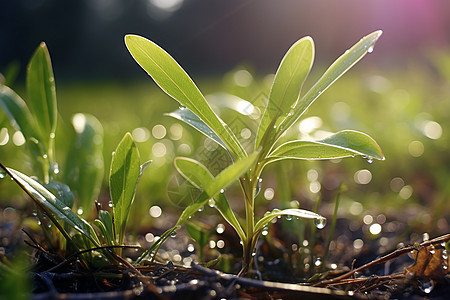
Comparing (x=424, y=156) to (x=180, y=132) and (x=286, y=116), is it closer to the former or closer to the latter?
(x=180, y=132)

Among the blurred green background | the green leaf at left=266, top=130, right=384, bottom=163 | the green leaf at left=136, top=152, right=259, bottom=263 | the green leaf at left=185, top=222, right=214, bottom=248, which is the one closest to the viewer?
the green leaf at left=136, top=152, right=259, bottom=263

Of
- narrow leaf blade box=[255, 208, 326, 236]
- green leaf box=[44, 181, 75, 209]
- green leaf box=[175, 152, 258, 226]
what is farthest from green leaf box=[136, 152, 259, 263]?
green leaf box=[44, 181, 75, 209]

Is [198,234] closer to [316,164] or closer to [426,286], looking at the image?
[426,286]

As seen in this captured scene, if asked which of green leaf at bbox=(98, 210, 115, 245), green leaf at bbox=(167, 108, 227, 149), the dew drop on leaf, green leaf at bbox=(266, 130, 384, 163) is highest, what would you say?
green leaf at bbox=(167, 108, 227, 149)

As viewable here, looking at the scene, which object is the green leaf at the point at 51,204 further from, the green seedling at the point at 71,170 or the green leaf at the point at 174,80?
the green leaf at the point at 174,80

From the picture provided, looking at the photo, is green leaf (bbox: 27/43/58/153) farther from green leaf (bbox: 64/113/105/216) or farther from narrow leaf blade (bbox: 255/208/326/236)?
narrow leaf blade (bbox: 255/208/326/236)

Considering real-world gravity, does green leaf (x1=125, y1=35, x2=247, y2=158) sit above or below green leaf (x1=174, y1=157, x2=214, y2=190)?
above

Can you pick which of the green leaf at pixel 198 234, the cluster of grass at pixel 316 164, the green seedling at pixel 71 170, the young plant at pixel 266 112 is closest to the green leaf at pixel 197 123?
the young plant at pixel 266 112

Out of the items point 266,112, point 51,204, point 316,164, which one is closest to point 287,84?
point 266,112
